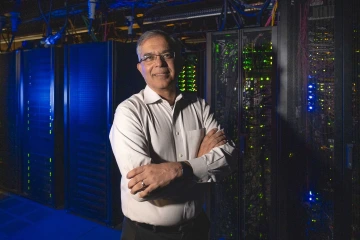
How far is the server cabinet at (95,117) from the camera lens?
282cm

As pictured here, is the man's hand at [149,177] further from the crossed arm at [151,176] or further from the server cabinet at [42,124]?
the server cabinet at [42,124]

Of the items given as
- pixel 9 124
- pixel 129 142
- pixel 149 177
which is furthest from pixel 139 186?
pixel 9 124

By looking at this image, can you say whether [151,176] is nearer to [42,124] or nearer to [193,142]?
[193,142]

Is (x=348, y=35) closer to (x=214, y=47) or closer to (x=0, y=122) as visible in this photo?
(x=214, y=47)

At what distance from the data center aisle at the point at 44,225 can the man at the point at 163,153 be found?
1614mm

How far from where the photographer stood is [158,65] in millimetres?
1444

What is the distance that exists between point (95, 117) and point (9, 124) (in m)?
1.84

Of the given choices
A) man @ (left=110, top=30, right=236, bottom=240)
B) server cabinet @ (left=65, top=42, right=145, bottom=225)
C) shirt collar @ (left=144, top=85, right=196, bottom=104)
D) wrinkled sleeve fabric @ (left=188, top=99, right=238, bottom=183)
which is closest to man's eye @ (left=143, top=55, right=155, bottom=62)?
man @ (left=110, top=30, right=236, bottom=240)

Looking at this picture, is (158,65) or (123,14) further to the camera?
(123,14)

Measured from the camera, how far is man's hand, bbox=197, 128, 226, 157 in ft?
4.71

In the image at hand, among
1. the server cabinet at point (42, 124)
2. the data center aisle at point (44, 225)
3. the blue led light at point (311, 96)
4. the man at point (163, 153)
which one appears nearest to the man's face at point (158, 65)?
the man at point (163, 153)

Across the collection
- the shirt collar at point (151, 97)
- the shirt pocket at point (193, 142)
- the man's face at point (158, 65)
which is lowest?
the shirt pocket at point (193, 142)

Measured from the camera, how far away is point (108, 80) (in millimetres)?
2789


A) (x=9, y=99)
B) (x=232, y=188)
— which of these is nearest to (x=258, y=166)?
(x=232, y=188)
